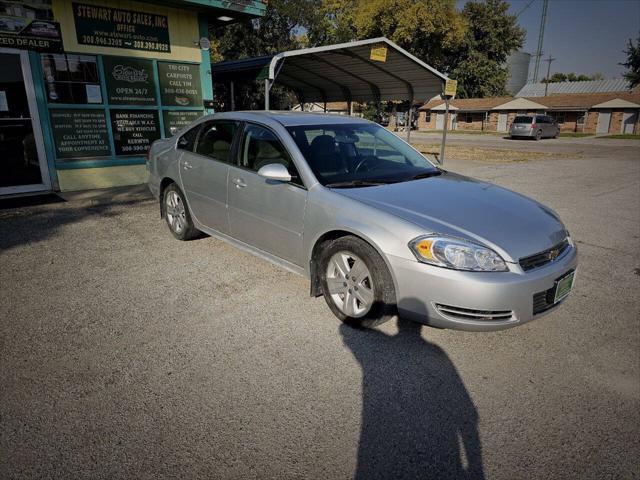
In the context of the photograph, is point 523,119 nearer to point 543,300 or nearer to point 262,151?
point 262,151

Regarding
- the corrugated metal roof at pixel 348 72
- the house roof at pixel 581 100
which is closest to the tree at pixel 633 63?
the house roof at pixel 581 100

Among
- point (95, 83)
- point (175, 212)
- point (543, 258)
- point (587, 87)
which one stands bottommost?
point (175, 212)

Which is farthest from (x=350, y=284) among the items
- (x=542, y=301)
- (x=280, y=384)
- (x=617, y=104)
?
(x=617, y=104)

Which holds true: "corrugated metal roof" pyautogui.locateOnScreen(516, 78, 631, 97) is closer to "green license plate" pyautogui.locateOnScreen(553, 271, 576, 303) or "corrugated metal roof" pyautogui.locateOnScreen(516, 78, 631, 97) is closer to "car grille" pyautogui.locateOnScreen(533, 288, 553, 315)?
"green license plate" pyautogui.locateOnScreen(553, 271, 576, 303)

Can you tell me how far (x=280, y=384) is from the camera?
2.73m

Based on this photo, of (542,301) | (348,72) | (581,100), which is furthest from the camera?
(581,100)

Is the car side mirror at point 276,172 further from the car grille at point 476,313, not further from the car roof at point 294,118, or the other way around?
the car grille at point 476,313

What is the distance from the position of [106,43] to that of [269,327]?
24.2ft

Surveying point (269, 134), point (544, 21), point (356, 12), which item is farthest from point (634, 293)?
point (544, 21)

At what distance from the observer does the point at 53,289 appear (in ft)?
13.4

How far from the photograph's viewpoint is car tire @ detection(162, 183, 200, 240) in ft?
17.0

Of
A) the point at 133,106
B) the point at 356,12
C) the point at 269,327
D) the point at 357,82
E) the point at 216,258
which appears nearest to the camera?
the point at 269,327

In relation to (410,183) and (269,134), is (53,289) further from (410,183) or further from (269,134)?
(410,183)

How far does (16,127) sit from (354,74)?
27.9 ft
